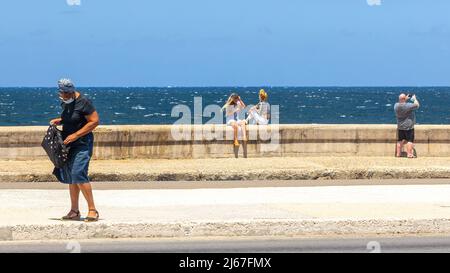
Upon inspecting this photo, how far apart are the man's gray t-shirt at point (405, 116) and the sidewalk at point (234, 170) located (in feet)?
3.77

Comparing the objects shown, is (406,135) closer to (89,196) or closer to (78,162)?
(89,196)

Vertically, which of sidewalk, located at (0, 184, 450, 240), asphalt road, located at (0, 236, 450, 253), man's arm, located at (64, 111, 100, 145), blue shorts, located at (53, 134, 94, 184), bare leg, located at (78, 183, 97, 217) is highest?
man's arm, located at (64, 111, 100, 145)

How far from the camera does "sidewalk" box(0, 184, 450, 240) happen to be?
12.0 meters

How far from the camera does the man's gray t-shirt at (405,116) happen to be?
2014cm

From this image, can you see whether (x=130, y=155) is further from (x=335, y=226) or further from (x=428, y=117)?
(x=428, y=117)

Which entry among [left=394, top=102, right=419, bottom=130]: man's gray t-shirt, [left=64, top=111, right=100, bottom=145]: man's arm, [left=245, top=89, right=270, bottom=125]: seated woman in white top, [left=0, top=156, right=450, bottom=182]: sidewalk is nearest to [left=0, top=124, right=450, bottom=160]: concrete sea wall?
[left=394, top=102, right=419, bottom=130]: man's gray t-shirt

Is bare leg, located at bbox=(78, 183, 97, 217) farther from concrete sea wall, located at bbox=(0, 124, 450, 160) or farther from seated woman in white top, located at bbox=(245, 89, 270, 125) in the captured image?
seated woman in white top, located at bbox=(245, 89, 270, 125)

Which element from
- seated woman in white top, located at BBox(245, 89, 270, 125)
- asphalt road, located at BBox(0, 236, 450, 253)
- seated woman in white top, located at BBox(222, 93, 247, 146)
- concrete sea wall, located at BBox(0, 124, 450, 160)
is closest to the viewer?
asphalt road, located at BBox(0, 236, 450, 253)

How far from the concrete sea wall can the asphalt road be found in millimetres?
7510

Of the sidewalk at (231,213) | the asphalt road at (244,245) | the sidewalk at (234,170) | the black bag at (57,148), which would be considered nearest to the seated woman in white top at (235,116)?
the sidewalk at (234,170)

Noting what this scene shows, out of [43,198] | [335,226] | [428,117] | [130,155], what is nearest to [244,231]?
[335,226]

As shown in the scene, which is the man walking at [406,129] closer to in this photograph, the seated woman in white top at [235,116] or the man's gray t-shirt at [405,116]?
the man's gray t-shirt at [405,116]

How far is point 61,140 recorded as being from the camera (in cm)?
1198
